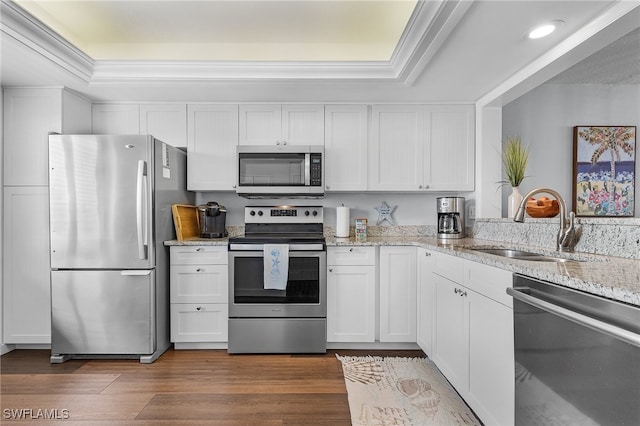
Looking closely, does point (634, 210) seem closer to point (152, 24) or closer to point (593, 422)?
point (593, 422)

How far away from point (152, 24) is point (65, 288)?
210 cm

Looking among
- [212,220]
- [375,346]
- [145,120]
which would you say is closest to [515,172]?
[375,346]

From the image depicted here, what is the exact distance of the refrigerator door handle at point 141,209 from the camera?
2.65 metres

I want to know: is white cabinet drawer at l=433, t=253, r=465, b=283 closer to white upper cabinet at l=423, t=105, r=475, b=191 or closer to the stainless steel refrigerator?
white upper cabinet at l=423, t=105, r=475, b=191

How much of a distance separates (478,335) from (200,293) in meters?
2.13

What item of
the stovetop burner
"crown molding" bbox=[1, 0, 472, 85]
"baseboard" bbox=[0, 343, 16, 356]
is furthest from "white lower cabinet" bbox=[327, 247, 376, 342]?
"baseboard" bbox=[0, 343, 16, 356]

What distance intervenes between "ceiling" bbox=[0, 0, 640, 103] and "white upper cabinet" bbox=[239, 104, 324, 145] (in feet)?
0.39

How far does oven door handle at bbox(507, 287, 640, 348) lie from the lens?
0.89 m

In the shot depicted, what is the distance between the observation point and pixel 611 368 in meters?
0.97

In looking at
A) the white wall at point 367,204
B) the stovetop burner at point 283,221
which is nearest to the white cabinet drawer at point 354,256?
the stovetop burner at point 283,221

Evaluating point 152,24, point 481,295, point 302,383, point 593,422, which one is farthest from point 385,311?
point 152,24

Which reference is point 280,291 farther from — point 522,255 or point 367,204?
point 522,255

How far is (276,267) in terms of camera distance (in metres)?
2.82

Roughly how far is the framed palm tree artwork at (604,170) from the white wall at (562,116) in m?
0.06
